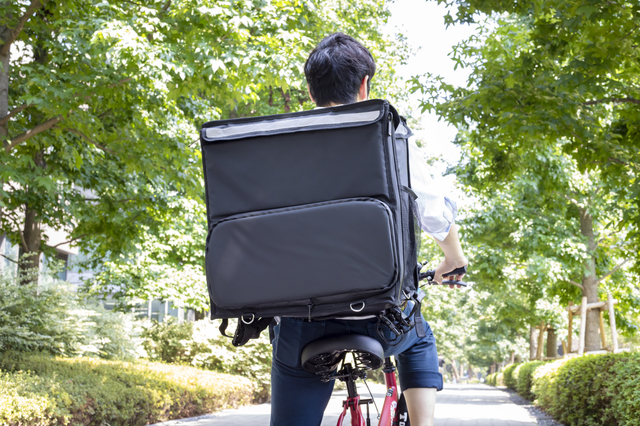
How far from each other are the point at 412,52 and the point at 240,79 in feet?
52.7

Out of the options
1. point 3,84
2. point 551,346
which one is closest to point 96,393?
point 3,84

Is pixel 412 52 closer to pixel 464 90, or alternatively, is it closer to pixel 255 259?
pixel 464 90

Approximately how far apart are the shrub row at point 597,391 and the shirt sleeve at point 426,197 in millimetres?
5000

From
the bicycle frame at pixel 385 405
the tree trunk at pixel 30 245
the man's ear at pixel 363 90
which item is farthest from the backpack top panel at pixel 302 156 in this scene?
the tree trunk at pixel 30 245

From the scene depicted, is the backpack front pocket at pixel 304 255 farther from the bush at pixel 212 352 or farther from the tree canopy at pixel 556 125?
the bush at pixel 212 352

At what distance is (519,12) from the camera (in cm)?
714

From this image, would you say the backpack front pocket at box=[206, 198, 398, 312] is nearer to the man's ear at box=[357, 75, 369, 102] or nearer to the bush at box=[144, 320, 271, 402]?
the man's ear at box=[357, 75, 369, 102]

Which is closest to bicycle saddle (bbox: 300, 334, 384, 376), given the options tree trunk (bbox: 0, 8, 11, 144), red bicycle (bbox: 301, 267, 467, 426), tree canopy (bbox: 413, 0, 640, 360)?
red bicycle (bbox: 301, 267, 467, 426)

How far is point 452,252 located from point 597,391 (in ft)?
22.9

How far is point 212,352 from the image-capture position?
16.2 metres

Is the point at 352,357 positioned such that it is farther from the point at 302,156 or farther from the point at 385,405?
the point at 385,405

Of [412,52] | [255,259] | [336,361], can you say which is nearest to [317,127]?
[255,259]

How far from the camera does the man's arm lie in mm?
2137

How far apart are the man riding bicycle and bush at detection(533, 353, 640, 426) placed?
4978 mm
